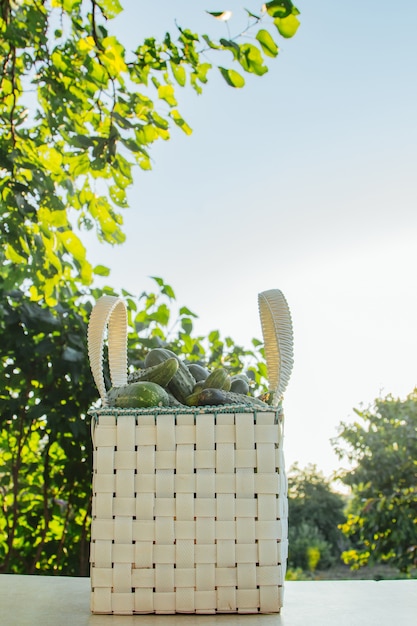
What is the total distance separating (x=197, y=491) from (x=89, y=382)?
0.93 metres

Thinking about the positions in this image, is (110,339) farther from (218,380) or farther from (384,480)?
(384,480)

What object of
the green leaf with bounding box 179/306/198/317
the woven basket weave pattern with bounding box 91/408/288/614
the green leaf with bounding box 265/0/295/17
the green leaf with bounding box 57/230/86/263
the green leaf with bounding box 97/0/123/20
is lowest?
the woven basket weave pattern with bounding box 91/408/288/614

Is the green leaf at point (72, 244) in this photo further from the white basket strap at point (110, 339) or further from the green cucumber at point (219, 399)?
the green cucumber at point (219, 399)

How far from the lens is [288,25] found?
128 centimetres

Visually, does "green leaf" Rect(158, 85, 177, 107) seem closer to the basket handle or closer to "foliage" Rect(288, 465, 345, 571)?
the basket handle

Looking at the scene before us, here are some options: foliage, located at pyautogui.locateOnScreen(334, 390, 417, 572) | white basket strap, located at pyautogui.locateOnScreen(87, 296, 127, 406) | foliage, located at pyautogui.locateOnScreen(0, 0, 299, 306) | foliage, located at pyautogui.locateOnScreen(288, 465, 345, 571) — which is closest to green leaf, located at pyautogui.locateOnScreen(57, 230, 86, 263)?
foliage, located at pyautogui.locateOnScreen(0, 0, 299, 306)

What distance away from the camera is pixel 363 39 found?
3088mm

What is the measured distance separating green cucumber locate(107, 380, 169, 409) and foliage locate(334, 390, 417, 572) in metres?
2.62

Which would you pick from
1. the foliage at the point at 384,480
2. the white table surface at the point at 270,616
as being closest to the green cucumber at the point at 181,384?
the white table surface at the point at 270,616

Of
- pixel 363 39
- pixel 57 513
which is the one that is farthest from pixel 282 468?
pixel 363 39

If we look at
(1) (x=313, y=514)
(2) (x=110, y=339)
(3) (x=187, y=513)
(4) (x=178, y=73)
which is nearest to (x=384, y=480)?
(1) (x=313, y=514)

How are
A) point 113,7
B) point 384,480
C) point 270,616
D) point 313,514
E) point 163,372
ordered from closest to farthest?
point 270,616
point 163,372
point 113,7
point 384,480
point 313,514

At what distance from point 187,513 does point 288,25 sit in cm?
99

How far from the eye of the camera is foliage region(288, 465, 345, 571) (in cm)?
412
